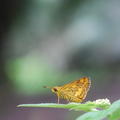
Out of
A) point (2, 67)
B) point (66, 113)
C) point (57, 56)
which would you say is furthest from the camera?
point (57, 56)

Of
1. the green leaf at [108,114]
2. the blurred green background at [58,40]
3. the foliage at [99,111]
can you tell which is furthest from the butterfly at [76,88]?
the blurred green background at [58,40]

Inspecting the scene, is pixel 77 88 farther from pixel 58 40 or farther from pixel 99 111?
pixel 58 40

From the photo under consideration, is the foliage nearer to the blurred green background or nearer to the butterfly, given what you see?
the butterfly

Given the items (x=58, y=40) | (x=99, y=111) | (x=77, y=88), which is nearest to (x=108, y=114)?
(x=99, y=111)

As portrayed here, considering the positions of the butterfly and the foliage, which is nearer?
the foliage

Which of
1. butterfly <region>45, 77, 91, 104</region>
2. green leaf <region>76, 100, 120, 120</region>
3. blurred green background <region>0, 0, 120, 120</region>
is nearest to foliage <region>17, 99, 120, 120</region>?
green leaf <region>76, 100, 120, 120</region>

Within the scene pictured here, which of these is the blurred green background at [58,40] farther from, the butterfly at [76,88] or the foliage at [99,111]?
the foliage at [99,111]

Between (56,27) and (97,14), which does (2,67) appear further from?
(97,14)

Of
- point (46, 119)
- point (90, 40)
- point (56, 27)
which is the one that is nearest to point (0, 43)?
point (56, 27)
